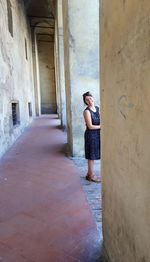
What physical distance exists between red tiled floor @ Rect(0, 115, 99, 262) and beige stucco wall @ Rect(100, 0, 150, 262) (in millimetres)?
561

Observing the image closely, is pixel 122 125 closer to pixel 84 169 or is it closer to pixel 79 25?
pixel 84 169

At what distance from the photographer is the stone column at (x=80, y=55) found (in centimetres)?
484

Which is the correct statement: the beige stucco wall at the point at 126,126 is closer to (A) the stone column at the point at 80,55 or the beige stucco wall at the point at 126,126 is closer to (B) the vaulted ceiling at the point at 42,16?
(A) the stone column at the point at 80,55

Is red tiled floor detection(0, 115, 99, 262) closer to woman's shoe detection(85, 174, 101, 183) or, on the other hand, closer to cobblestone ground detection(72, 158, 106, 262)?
cobblestone ground detection(72, 158, 106, 262)

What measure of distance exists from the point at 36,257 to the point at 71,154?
346cm

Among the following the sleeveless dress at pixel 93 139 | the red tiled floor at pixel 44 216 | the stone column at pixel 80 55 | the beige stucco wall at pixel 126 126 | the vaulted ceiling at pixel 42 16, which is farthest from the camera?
the vaulted ceiling at pixel 42 16

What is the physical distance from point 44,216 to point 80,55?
3.58 meters

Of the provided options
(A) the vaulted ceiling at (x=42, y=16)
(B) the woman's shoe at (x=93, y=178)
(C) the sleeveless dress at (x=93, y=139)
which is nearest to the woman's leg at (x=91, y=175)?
(B) the woman's shoe at (x=93, y=178)

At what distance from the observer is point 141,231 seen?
3.53 feet

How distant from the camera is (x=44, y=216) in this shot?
8.84 ft

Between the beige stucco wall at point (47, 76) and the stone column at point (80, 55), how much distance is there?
1546 cm

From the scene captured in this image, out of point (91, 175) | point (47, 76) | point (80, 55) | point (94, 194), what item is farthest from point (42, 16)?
point (94, 194)

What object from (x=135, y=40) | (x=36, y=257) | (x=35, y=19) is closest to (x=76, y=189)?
(x=36, y=257)

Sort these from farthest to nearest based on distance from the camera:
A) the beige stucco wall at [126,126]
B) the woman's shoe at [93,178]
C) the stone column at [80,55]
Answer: the stone column at [80,55], the woman's shoe at [93,178], the beige stucco wall at [126,126]
